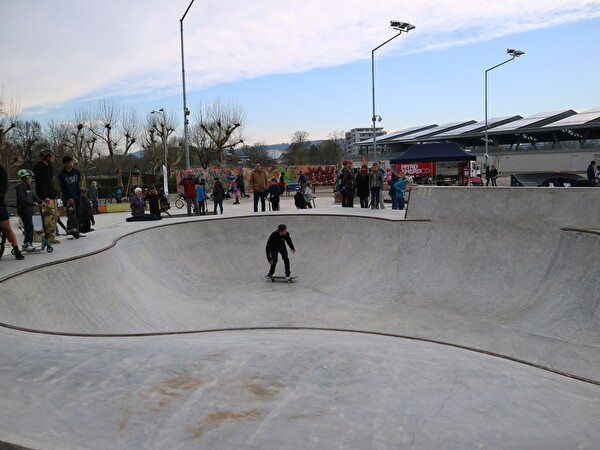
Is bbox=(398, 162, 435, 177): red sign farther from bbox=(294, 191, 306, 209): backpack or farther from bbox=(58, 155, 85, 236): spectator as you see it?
bbox=(58, 155, 85, 236): spectator

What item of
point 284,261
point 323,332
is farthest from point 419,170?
point 323,332

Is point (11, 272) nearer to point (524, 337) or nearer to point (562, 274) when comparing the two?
point (524, 337)

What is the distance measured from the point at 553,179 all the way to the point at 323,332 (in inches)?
670

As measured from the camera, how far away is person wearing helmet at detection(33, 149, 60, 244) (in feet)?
26.8

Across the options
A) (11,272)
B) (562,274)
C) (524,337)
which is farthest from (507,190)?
(11,272)

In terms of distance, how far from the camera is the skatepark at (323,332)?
2.98 metres

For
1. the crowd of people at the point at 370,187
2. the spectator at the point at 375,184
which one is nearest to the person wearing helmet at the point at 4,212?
the crowd of people at the point at 370,187

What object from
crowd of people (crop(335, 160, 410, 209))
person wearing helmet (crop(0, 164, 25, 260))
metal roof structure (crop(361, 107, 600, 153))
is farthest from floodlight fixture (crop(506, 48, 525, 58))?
person wearing helmet (crop(0, 164, 25, 260))

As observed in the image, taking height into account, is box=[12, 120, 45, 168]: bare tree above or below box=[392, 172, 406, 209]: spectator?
above

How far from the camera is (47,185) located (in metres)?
8.45

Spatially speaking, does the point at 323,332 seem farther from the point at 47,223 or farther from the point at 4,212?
the point at 47,223

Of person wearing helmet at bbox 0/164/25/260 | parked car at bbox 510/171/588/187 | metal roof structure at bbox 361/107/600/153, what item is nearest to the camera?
person wearing helmet at bbox 0/164/25/260

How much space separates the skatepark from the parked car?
9.58 meters

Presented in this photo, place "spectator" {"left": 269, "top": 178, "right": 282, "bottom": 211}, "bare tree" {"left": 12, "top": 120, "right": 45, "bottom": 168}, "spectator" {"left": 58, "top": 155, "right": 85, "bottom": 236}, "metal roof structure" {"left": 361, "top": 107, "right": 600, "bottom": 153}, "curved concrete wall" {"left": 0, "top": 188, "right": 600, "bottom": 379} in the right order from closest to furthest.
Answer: "curved concrete wall" {"left": 0, "top": 188, "right": 600, "bottom": 379}
"spectator" {"left": 58, "top": 155, "right": 85, "bottom": 236}
"spectator" {"left": 269, "top": 178, "right": 282, "bottom": 211}
"bare tree" {"left": 12, "top": 120, "right": 45, "bottom": 168}
"metal roof structure" {"left": 361, "top": 107, "right": 600, "bottom": 153}
